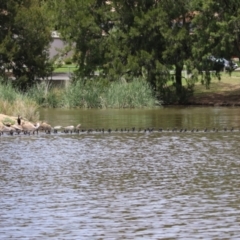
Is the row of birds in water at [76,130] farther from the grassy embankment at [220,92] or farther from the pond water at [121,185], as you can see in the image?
the grassy embankment at [220,92]

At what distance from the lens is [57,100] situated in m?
53.7

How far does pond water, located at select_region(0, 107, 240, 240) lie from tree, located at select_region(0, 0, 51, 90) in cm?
2479

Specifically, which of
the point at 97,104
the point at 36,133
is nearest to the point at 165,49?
the point at 97,104

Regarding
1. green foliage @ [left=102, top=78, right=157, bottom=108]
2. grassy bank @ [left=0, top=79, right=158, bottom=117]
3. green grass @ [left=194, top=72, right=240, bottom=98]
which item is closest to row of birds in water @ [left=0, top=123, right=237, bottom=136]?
grassy bank @ [left=0, top=79, right=158, bottom=117]

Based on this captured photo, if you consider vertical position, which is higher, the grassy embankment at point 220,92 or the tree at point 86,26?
the tree at point 86,26

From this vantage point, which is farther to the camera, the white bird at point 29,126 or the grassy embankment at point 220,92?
the grassy embankment at point 220,92

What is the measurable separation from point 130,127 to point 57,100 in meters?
17.2

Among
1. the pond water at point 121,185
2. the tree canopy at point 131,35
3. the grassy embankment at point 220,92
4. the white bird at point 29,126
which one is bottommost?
the pond water at point 121,185

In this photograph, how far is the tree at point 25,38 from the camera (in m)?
57.8

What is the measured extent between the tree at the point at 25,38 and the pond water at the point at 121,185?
24791mm

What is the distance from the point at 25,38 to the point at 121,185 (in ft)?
129

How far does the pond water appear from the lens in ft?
52.0

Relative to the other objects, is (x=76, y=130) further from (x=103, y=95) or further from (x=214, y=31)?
(x=214, y=31)

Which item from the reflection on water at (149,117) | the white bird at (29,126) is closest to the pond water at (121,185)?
the white bird at (29,126)
